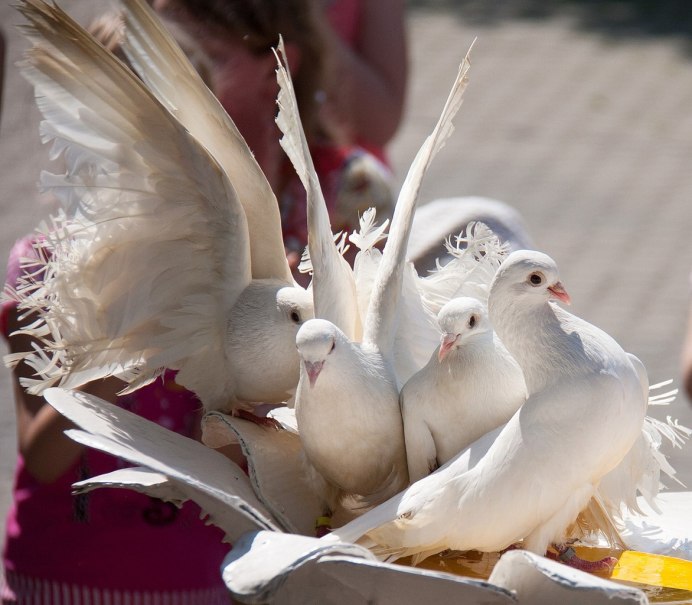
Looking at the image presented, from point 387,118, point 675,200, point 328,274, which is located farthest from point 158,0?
point 675,200

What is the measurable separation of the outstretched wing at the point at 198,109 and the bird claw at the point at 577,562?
439 mm

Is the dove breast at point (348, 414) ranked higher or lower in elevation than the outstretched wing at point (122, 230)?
lower

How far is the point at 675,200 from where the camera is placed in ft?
15.2

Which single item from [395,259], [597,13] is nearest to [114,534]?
[395,259]

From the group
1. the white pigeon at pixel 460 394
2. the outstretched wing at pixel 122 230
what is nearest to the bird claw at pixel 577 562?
the white pigeon at pixel 460 394

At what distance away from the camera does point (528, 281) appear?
2.97 ft

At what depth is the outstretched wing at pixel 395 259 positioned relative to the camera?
1.04 meters

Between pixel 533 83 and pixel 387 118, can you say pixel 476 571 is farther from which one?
pixel 533 83

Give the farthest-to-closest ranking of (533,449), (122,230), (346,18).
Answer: (346,18) → (122,230) → (533,449)

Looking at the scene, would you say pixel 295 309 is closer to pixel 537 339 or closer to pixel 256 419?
pixel 256 419

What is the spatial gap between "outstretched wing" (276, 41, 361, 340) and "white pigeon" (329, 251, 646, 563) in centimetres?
18

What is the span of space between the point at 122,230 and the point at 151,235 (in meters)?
0.03

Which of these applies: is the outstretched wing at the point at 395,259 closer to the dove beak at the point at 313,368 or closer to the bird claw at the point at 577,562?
the dove beak at the point at 313,368

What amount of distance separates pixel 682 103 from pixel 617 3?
6.08 ft
